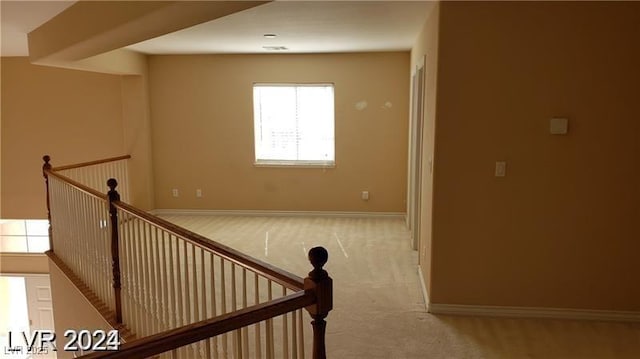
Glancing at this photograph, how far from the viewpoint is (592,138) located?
312 cm

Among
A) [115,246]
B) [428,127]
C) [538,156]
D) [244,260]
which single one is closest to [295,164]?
[428,127]

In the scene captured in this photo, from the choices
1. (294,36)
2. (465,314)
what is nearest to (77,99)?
(294,36)

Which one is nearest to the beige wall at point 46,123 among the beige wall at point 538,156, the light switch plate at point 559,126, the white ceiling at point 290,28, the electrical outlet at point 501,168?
the white ceiling at point 290,28

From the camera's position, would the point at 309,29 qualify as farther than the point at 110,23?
Yes

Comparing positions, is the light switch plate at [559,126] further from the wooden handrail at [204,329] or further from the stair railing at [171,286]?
the wooden handrail at [204,329]

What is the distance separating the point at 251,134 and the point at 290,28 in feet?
8.22

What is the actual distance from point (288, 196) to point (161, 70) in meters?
2.64

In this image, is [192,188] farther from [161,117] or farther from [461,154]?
[461,154]

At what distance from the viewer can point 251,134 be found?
6.48 m

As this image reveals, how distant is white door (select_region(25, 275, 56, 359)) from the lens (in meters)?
7.45

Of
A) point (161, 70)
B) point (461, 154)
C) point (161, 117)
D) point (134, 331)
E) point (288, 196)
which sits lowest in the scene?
point (134, 331)

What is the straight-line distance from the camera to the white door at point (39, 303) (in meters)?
7.45

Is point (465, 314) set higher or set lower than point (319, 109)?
lower

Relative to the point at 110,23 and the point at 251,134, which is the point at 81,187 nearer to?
the point at 110,23
